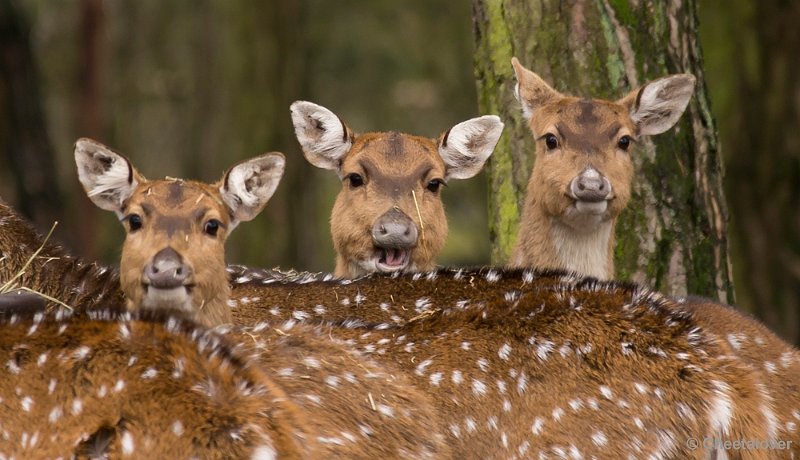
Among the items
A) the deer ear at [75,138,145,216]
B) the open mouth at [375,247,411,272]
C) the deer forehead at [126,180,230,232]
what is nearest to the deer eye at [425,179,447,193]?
the open mouth at [375,247,411,272]

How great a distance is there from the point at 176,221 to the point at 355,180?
66.7 inches

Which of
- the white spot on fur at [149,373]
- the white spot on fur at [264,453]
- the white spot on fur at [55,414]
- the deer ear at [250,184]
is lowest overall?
the white spot on fur at [264,453]

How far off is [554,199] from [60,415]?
3.39 meters

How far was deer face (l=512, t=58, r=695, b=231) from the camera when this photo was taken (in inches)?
269

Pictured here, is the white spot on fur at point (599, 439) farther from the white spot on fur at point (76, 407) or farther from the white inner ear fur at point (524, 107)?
the white inner ear fur at point (524, 107)

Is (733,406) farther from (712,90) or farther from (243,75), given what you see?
(243,75)

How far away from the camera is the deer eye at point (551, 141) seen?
23.2 feet

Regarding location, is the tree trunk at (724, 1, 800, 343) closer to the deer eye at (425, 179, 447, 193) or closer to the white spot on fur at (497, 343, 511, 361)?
the deer eye at (425, 179, 447, 193)

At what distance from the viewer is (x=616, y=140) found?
7.01 meters

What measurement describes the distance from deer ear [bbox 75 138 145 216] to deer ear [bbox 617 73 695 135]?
2.74 m

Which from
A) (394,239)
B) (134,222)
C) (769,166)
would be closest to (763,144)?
(769,166)

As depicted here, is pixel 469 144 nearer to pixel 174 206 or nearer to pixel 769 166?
pixel 174 206

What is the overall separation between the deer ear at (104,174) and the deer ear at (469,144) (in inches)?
78.4

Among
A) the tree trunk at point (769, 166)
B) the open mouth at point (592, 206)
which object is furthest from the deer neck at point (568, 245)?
the tree trunk at point (769, 166)
